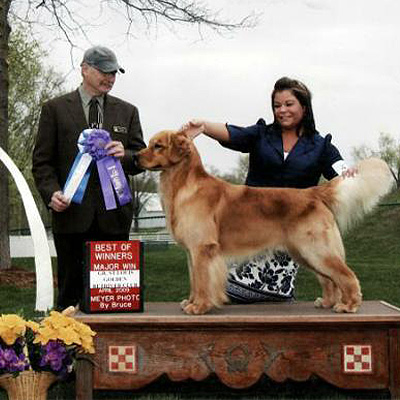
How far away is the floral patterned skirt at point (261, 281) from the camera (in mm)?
4902

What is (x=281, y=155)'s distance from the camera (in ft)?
15.4

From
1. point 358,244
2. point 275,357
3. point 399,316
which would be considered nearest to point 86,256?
point 275,357

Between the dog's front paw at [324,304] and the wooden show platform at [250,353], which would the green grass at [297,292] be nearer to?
the wooden show platform at [250,353]

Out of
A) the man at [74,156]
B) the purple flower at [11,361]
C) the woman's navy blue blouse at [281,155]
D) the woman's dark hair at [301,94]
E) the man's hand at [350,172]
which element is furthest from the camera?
the woman's navy blue blouse at [281,155]

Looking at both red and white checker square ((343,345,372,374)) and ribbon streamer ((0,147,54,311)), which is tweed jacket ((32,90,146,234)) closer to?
ribbon streamer ((0,147,54,311))

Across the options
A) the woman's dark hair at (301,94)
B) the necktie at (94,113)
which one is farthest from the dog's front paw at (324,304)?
the necktie at (94,113)

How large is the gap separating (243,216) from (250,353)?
0.82 metres

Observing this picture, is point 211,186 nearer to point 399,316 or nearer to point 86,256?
point 86,256

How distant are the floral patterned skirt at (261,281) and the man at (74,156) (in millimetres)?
916

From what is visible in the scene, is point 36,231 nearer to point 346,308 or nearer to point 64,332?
point 64,332

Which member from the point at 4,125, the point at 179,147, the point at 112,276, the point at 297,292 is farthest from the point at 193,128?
the point at 4,125

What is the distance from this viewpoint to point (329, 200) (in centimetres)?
415

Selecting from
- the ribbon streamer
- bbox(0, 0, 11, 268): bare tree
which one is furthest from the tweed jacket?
bbox(0, 0, 11, 268): bare tree

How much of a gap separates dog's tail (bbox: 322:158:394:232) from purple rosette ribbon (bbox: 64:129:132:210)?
1343 millimetres
